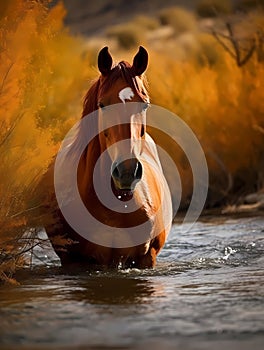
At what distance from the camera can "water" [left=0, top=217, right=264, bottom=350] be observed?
3947mm

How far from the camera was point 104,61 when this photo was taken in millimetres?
6051

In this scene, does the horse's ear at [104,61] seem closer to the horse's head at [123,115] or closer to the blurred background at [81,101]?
the horse's head at [123,115]

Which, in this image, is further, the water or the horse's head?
the horse's head

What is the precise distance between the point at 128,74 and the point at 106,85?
0.15 meters

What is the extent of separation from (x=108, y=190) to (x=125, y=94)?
2.10 ft

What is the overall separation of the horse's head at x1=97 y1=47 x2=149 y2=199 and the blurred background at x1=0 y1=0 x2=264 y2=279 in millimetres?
341

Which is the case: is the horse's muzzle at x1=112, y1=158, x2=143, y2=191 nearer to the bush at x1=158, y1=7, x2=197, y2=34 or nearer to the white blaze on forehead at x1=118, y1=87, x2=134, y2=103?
the white blaze on forehead at x1=118, y1=87, x2=134, y2=103

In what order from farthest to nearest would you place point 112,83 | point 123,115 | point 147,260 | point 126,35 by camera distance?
point 126,35 < point 147,260 < point 112,83 < point 123,115

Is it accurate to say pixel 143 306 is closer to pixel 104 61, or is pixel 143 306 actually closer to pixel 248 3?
pixel 104 61

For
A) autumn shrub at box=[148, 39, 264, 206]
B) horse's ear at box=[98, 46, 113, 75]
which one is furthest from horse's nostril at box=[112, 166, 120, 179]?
autumn shrub at box=[148, 39, 264, 206]

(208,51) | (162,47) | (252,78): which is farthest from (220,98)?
(162,47)

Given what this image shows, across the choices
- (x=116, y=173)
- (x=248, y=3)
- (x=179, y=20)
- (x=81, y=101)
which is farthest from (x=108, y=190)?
(x=179, y=20)

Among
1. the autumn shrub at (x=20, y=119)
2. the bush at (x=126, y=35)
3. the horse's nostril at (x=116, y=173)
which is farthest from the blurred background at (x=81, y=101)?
the bush at (x=126, y=35)

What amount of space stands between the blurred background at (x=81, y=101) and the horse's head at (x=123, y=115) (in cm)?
34
